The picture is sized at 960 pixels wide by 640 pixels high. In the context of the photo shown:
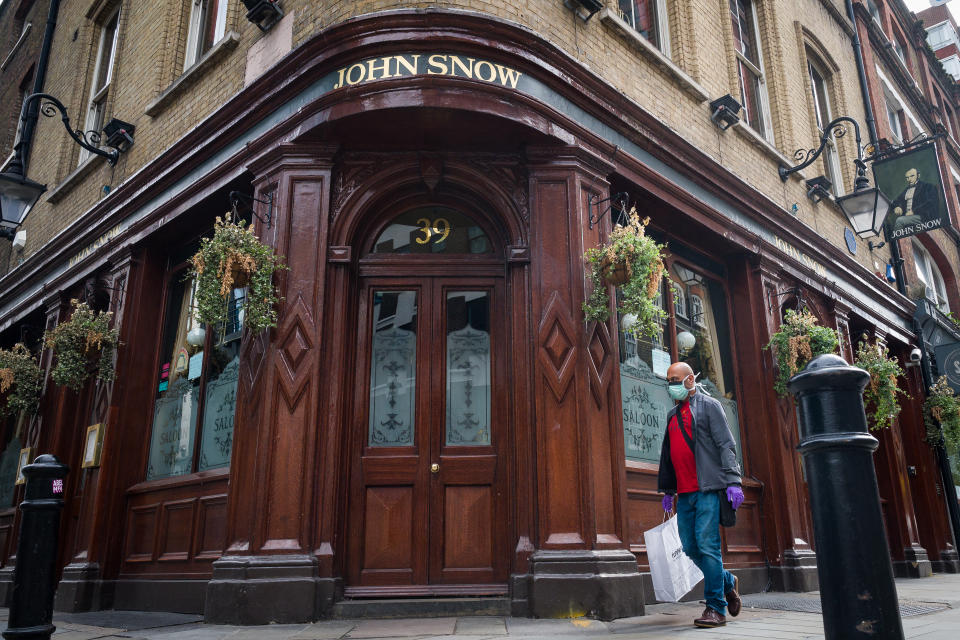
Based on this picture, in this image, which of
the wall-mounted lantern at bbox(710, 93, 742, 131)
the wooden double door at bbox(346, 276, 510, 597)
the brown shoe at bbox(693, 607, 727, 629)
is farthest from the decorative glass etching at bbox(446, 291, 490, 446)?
the wall-mounted lantern at bbox(710, 93, 742, 131)

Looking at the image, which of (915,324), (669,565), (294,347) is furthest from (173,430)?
(915,324)

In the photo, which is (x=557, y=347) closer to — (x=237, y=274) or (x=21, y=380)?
(x=237, y=274)

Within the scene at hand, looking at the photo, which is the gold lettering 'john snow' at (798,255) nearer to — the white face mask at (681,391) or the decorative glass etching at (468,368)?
the decorative glass etching at (468,368)

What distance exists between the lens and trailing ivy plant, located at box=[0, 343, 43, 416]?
9773 mm

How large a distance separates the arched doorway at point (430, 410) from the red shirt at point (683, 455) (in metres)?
1.53

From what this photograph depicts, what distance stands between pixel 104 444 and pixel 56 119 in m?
6.88

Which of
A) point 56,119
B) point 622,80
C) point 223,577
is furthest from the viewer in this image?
point 56,119

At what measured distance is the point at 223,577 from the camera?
5.81 meters

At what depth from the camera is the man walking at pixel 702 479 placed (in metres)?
5.05

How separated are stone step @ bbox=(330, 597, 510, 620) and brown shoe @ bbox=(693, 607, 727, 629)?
4.97ft

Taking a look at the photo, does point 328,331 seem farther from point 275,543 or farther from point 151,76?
point 151,76

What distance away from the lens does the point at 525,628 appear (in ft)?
16.9

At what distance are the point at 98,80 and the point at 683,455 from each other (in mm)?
10377

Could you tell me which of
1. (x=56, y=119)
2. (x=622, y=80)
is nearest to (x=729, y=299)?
(x=622, y=80)
